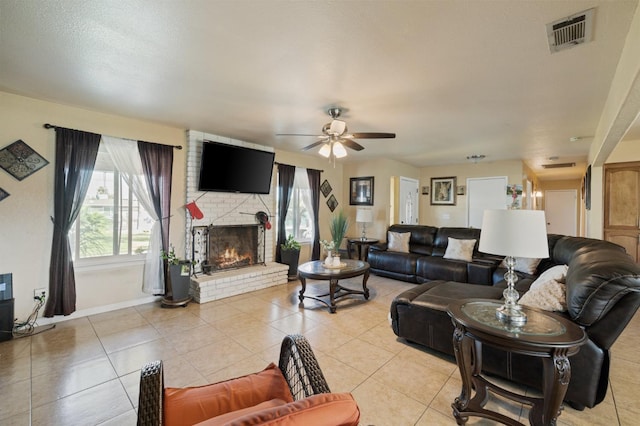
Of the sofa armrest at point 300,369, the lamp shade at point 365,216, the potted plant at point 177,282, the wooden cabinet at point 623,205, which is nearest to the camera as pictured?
the sofa armrest at point 300,369

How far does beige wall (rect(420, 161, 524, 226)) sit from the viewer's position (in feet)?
19.8

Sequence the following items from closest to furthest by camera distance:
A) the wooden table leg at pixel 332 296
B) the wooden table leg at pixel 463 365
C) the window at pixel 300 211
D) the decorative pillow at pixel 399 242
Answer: the wooden table leg at pixel 463 365 < the wooden table leg at pixel 332 296 < the decorative pillow at pixel 399 242 < the window at pixel 300 211

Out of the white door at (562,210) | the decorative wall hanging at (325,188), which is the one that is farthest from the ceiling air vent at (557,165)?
the decorative wall hanging at (325,188)

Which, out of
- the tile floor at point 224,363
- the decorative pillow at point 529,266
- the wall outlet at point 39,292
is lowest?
the tile floor at point 224,363

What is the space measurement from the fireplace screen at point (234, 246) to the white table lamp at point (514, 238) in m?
3.77

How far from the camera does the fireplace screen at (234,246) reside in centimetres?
442

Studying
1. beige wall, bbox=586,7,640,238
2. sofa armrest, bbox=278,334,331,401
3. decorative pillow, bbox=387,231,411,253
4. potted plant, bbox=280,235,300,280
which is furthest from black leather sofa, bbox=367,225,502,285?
sofa armrest, bbox=278,334,331,401

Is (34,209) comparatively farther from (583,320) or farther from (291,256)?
(583,320)

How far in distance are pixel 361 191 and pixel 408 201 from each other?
1413 mm

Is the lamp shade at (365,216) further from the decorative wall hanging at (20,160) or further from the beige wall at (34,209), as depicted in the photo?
the decorative wall hanging at (20,160)

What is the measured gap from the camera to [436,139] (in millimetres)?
4477

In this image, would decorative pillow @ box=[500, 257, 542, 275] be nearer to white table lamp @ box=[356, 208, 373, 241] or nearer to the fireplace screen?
white table lamp @ box=[356, 208, 373, 241]

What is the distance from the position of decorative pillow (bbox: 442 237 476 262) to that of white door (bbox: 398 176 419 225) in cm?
A: 199

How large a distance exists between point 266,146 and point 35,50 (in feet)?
10.7
